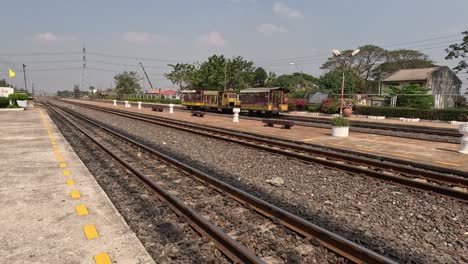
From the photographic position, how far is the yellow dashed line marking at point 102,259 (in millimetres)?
3455

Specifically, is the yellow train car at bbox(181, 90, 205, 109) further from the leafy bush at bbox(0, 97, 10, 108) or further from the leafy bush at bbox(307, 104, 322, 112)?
the leafy bush at bbox(0, 97, 10, 108)

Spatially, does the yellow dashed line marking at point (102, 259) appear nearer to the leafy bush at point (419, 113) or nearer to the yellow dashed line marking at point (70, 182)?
the yellow dashed line marking at point (70, 182)

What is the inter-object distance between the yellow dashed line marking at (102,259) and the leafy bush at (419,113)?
94.6ft

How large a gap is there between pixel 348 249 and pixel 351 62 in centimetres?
8016

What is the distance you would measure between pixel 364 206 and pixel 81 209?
494cm

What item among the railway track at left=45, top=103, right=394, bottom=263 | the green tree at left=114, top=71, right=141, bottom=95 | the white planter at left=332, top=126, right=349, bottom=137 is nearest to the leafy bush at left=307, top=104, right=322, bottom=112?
the white planter at left=332, top=126, right=349, bottom=137

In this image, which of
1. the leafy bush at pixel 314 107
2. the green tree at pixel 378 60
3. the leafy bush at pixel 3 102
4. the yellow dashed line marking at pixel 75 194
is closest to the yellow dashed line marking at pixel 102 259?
the yellow dashed line marking at pixel 75 194

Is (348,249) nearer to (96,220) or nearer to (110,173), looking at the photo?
(96,220)

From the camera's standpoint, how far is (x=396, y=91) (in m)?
37.0

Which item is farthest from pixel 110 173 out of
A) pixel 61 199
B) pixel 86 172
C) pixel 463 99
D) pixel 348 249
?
pixel 463 99

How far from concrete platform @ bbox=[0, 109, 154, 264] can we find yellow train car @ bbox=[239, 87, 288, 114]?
24.1 m

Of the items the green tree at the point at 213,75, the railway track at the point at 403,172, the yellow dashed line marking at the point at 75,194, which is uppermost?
the green tree at the point at 213,75

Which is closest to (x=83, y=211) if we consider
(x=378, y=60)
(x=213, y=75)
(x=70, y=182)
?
(x=70, y=182)

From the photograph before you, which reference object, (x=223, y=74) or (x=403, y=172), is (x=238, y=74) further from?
(x=403, y=172)
